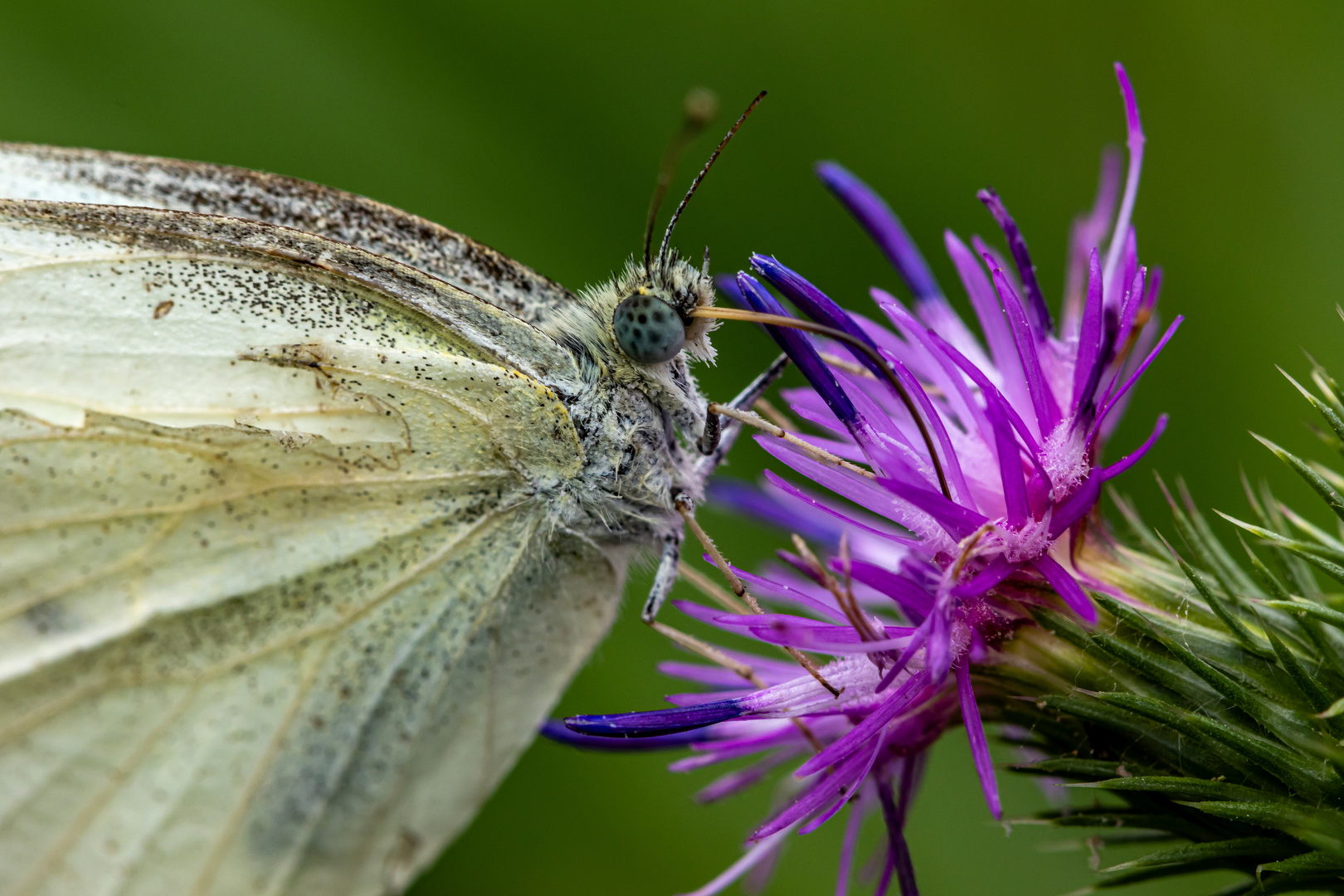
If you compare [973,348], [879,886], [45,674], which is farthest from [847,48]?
[45,674]

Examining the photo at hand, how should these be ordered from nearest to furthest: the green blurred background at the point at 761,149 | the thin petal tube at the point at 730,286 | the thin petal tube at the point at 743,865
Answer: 1. the thin petal tube at the point at 743,865
2. the thin petal tube at the point at 730,286
3. the green blurred background at the point at 761,149

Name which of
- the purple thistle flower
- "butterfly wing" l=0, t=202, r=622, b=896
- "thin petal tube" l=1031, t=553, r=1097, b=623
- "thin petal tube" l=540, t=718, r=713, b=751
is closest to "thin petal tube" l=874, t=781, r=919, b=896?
the purple thistle flower

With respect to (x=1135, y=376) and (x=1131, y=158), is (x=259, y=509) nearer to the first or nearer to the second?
(x=1135, y=376)

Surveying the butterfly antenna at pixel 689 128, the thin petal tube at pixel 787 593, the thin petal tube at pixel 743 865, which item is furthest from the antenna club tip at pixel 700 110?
the thin petal tube at pixel 743 865

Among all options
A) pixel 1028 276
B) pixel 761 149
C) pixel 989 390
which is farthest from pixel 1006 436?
pixel 761 149

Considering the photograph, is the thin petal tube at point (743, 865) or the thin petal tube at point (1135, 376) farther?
the thin petal tube at point (743, 865)

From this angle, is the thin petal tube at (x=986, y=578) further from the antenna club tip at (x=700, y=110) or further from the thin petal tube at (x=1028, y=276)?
the antenna club tip at (x=700, y=110)

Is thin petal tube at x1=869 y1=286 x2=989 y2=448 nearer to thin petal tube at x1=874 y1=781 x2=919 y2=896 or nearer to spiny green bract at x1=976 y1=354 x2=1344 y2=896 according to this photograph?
spiny green bract at x1=976 y1=354 x2=1344 y2=896

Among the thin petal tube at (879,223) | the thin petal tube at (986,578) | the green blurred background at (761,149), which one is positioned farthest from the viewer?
the green blurred background at (761,149)
